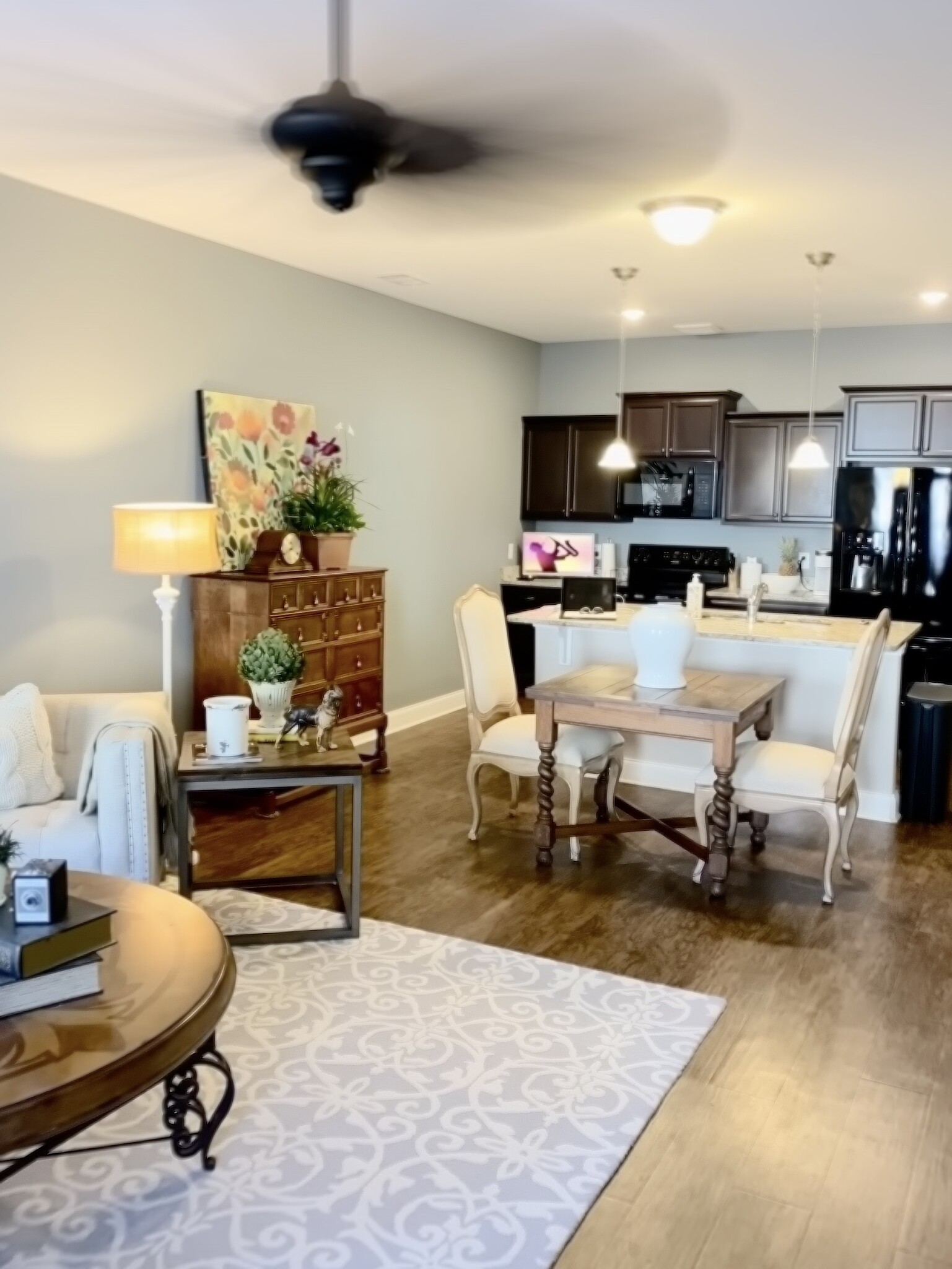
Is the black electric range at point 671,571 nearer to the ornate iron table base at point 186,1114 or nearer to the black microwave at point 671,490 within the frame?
the black microwave at point 671,490

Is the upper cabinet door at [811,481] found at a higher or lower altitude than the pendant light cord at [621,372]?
lower

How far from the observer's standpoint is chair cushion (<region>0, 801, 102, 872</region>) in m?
3.42

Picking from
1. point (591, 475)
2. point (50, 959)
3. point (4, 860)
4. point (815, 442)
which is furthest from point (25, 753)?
point (591, 475)

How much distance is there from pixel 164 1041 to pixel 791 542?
649 cm

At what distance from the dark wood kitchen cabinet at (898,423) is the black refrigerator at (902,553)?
0.21m

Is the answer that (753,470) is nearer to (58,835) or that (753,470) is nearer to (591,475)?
(591,475)

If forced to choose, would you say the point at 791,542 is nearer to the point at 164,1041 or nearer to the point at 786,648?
the point at 786,648

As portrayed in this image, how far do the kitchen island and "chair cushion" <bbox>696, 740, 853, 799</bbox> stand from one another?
33.5 inches

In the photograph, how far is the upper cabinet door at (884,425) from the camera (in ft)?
22.5

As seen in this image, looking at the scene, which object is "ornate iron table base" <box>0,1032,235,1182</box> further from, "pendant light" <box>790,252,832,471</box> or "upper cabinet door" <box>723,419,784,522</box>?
"upper cabinet door" <box>723,419,784,522</box>

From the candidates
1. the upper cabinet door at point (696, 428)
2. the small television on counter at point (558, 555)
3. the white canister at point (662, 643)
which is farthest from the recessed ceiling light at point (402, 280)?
the small television on counter at point (558, 555)

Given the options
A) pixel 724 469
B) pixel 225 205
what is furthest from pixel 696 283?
pixel 225 205

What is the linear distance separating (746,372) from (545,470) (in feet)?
5.48

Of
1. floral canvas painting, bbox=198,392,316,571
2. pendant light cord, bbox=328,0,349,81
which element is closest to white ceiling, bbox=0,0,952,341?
pendant light cord, bbox=328,0,349,81
